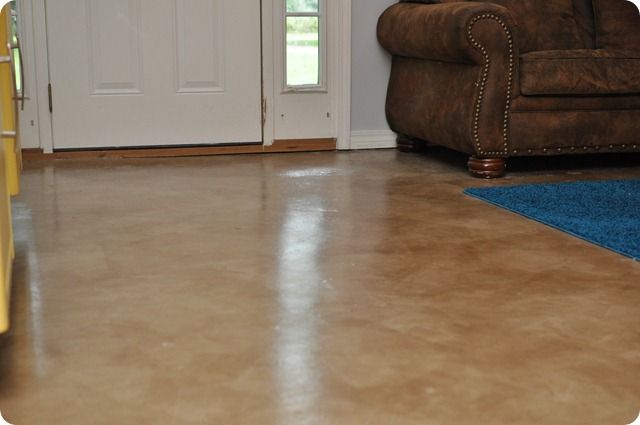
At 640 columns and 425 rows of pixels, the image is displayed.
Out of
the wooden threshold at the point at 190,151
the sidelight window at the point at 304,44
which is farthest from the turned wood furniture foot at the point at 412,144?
the sidelight window at the point at 304,44

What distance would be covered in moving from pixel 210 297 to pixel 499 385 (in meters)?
0.72

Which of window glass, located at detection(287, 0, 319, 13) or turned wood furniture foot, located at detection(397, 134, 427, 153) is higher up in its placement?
window glass, located at detection(287, 0, 319, 13)

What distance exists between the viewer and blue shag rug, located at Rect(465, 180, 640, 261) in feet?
8.37

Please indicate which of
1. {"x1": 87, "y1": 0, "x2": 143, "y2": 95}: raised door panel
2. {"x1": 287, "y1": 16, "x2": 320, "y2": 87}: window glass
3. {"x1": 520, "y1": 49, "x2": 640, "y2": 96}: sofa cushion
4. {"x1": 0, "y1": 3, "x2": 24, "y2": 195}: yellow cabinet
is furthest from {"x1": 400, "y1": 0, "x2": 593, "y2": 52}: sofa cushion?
{"x1": 0, "y1": 3, "x2": 24, "y2": 195}: yellow cabinet

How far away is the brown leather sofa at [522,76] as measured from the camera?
3.30 meters

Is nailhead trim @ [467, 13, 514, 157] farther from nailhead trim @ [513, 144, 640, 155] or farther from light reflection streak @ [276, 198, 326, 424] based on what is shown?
light reflection streak @ [276, 198, 326, 424]

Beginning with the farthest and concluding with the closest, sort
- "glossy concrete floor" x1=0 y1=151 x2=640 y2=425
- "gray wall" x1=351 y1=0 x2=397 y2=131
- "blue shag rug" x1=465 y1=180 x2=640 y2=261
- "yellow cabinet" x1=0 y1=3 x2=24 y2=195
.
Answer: "gray wall" x1=351 y1=0 x2=397 y2=131
"blue shag rug" x1=465 y1=180 x2=640 y2=261
"yellow cabinet" x1=0 y1=3 x2=24 y2=195
"glossy concrete floor" x1=0 y1=151 x2=640 y2=425

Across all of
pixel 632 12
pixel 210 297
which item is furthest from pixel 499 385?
pixel 632 12

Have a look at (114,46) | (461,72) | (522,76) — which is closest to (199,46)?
(114,46)

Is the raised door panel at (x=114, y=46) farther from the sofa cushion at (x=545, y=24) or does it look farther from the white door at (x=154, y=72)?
the sofa cushion at (x=545, y=24)

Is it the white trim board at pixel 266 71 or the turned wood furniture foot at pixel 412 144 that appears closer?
the white trim board at pixel 266 71

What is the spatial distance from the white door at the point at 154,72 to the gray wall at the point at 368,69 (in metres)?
0.45

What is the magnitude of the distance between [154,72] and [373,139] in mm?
1037

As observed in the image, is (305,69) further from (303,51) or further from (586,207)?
(586,207)
